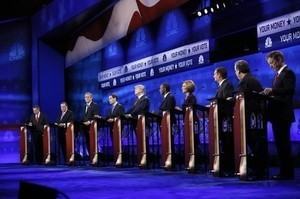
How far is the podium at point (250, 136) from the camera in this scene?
6.77 metres

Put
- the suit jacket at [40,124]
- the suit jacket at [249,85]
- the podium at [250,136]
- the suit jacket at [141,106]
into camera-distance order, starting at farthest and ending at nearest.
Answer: the suit jacket at [40,124] < the suit jacket at [141,106] < the suit jacket at [249,85] < the podium at [250,136]

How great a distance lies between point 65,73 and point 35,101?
4.38ft

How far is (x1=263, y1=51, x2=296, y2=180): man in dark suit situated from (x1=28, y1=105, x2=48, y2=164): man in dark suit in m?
8.64

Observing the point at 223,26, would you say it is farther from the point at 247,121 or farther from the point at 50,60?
the point at 50,60

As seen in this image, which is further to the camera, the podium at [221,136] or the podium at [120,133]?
the podium at [120,133]

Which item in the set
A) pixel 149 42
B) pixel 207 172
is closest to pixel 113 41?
pixel 149 42

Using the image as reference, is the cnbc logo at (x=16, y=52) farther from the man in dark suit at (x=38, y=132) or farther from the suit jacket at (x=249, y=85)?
the suit jacket at (x=249, y=85)

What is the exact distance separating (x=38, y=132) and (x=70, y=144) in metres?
2.01

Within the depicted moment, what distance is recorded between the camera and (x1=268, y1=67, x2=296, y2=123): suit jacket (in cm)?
646

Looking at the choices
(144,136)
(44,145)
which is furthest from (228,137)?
(44,145)

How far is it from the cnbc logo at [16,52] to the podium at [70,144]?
5767 mm

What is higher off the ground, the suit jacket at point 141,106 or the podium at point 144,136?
the suit jacket at point 141,106

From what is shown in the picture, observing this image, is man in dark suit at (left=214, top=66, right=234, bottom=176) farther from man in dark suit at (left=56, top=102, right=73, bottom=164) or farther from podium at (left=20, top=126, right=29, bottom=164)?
podium at (left=20, top=126, right=29, bottom=164)

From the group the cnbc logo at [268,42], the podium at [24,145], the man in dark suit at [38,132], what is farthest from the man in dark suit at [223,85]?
the podium at [24,145]
